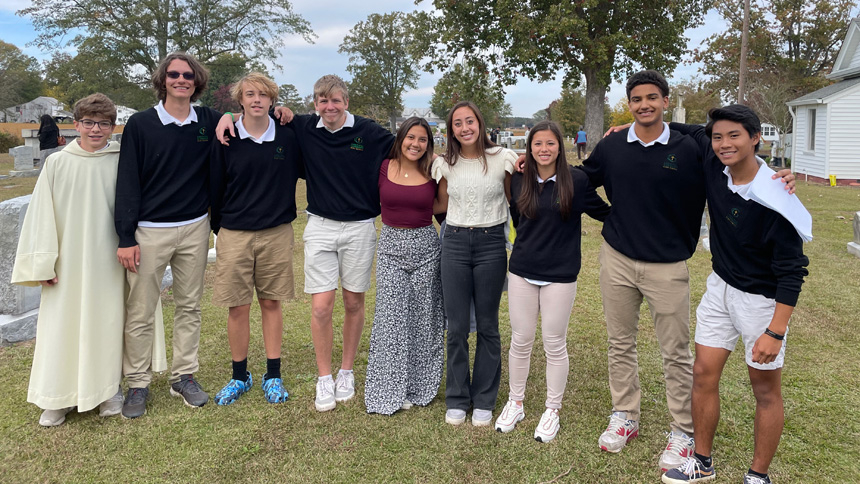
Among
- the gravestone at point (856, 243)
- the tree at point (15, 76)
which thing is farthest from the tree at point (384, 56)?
the gravestone at point (856, 243)

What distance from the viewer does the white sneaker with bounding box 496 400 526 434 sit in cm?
349

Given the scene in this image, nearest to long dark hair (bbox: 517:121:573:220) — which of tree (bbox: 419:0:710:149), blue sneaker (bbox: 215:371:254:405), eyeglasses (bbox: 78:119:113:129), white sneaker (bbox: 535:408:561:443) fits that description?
white sneaker (bbox: 535:408:561:443)

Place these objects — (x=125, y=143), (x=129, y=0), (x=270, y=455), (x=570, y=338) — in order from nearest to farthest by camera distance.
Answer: (x=270, y=455) < (x=125, y=143) < (x=570, y=338) < (x=129, y=0)

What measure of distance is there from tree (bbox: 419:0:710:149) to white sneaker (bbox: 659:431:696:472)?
1557cm

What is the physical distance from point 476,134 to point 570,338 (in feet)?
8.40

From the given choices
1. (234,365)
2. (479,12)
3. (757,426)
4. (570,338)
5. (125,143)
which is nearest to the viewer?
(757,426)

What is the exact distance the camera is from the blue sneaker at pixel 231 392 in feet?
12.7

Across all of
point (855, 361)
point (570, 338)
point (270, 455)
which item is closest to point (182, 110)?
point (270, 455)

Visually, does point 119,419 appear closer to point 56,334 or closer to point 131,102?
point 56,334

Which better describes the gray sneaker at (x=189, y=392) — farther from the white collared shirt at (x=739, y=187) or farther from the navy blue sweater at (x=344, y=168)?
the white collared shirt at (x=739, y=187)

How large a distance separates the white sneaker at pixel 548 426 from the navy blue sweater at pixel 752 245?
1.29 meters

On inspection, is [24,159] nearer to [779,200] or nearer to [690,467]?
[690,467]

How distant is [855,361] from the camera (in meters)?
4.52

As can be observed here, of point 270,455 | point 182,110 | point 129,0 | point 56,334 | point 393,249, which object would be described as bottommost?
point 270,455
